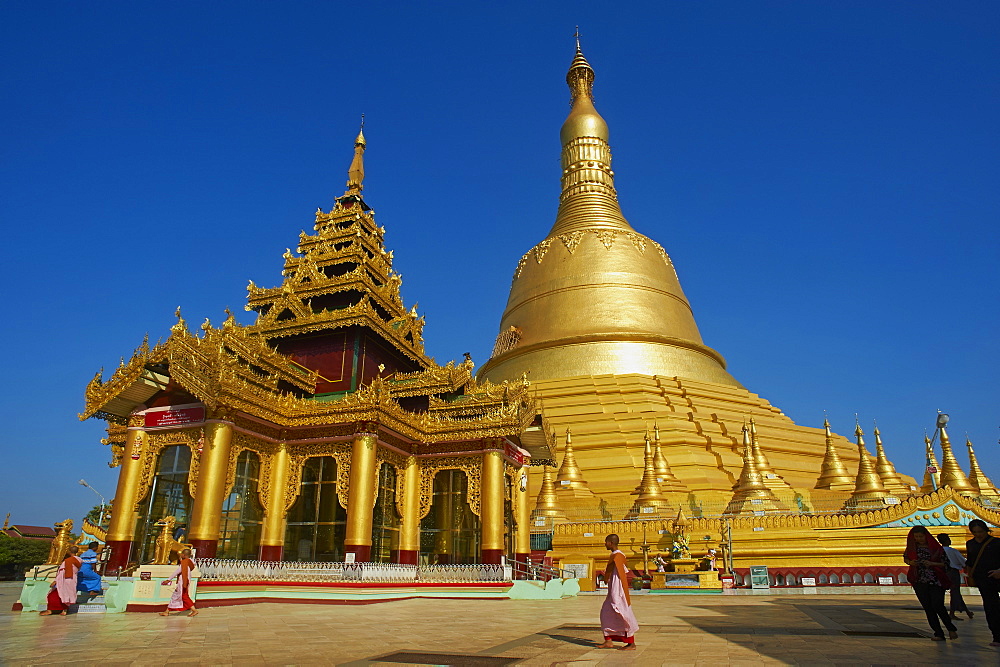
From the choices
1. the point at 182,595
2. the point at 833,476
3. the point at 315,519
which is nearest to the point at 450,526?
the point at 315,519

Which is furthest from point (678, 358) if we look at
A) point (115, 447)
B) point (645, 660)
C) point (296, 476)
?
point (645, 660)

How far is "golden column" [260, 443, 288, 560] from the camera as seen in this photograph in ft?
47.1

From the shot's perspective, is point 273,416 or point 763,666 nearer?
point 763,666

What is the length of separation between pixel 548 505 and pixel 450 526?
4.94m

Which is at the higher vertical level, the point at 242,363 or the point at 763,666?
the point at 242,363

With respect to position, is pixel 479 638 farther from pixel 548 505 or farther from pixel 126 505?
pixel 548 505

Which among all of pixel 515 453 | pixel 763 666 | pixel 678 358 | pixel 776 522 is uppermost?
pixel 678 358

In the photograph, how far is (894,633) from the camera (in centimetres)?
666

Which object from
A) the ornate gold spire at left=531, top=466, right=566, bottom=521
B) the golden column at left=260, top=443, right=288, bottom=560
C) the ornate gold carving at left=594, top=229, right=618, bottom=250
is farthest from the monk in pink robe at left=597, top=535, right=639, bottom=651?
the ornate gold carving at left=594, top=229, right=618, bottom=250

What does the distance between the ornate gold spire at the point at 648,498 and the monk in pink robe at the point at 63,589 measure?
14.8 m

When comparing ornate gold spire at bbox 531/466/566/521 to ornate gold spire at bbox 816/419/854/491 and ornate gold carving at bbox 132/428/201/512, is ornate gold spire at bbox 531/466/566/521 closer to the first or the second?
ornate gold spire at bbox 816/419/854/491

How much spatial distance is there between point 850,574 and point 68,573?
1661cm

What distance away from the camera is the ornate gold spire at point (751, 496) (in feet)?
62.9

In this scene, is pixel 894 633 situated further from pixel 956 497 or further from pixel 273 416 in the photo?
pixel 956 497
